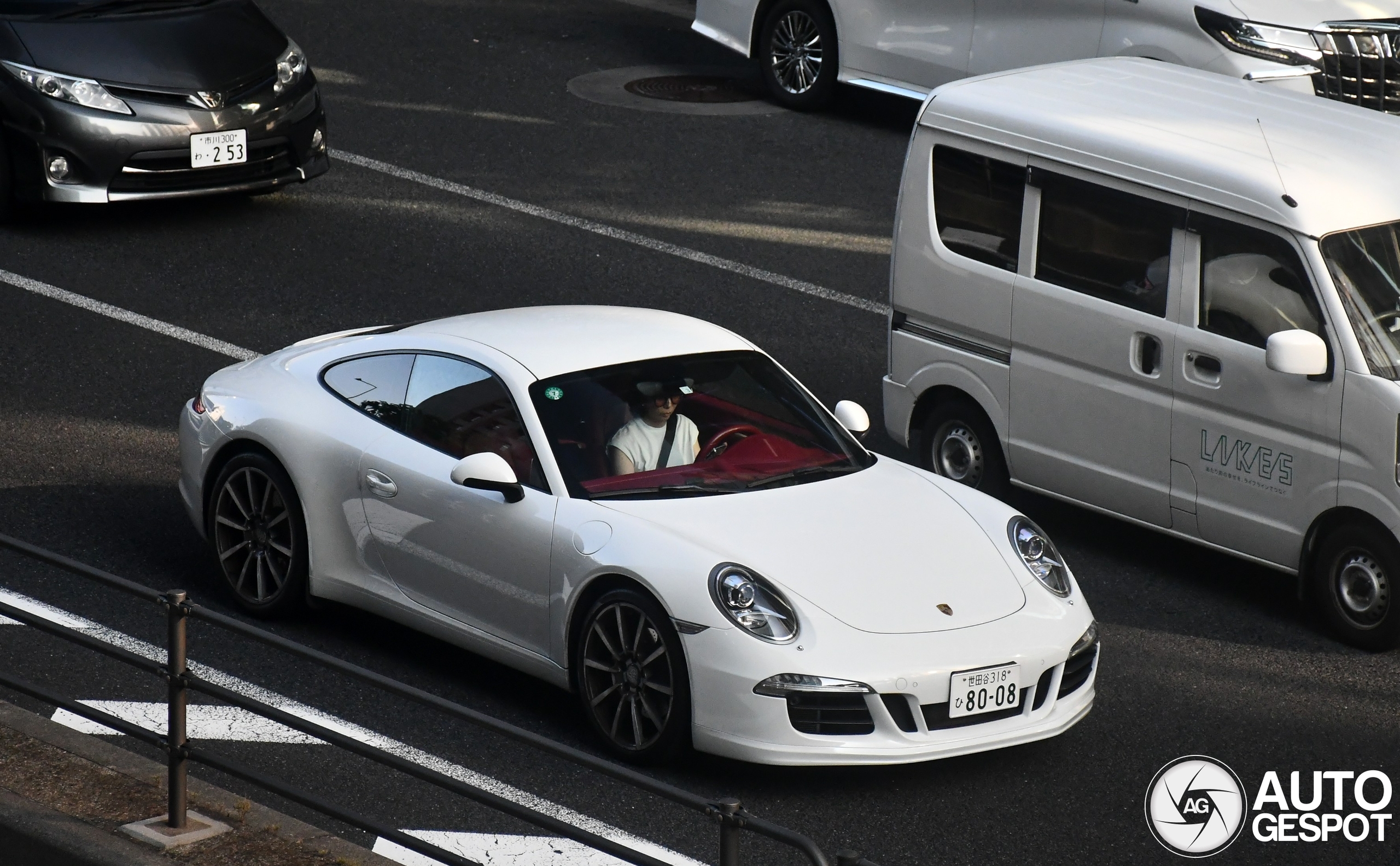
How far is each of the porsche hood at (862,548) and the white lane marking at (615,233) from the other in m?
4.28

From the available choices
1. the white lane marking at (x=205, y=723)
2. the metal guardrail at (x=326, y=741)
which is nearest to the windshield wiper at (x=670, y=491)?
the white lane marking at (x=205, y=723)

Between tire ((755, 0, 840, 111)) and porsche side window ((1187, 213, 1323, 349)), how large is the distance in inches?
Answer: 303

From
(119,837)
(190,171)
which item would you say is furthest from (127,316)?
(119,837)

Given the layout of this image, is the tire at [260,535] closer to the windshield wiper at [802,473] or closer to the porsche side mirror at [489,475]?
the porsche side mirror at [489,475]

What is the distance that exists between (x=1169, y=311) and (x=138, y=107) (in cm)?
709

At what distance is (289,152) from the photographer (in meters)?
12.9

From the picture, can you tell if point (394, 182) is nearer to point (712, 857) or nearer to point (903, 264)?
point (903, 264)

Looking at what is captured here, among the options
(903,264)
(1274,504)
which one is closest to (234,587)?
(903,264)

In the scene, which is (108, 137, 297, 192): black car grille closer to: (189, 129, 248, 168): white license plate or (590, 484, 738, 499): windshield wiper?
(189, 129, 248, 168): white license plate

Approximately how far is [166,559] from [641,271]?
4.64 metres

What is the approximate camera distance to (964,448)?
9.20m

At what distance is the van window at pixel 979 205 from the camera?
8812 mm

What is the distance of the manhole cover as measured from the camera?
52.4 ft

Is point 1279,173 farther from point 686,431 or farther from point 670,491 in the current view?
point 670,491
